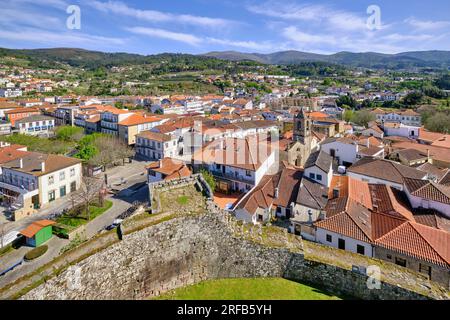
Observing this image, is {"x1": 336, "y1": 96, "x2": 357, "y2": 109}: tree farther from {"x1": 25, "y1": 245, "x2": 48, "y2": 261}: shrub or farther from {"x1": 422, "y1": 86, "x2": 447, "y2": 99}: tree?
{"x1": 25, "y1": 245, "x2": 48, "y2": 261}: shrub

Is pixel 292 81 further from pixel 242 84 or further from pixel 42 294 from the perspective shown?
pixel 42 294

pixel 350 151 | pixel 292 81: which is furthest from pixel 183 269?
pixel 292 81

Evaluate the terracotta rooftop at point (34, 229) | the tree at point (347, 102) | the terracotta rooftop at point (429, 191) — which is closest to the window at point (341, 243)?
the terracotta rooftop at point (429, 191)

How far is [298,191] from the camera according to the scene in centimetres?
2486

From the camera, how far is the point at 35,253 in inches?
839

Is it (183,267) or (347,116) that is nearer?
(183,267)

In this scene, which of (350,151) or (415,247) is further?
(350,151)

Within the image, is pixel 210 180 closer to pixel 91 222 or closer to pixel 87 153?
pixel 91 222

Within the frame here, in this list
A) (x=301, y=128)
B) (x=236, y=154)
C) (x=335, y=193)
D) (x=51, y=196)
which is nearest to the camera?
(x=335, y=193)

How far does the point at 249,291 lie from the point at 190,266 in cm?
217

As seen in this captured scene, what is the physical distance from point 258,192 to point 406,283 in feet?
53.7

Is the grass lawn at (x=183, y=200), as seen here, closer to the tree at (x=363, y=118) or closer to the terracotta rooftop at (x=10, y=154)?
the terracotta rooftop at (x=10, y=154)

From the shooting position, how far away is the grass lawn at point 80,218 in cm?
2619

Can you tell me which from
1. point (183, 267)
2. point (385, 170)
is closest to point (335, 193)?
point (385, 170)
